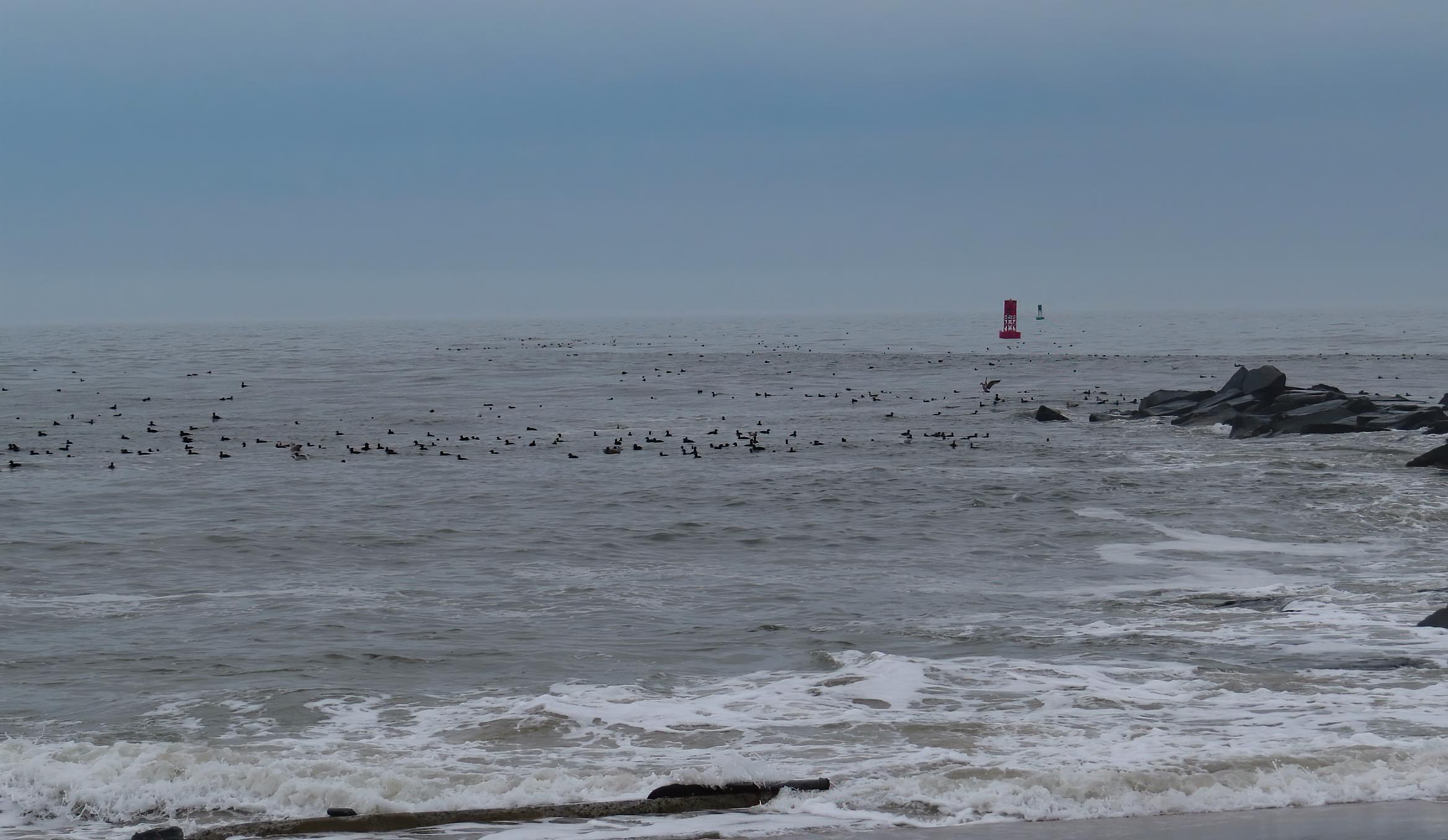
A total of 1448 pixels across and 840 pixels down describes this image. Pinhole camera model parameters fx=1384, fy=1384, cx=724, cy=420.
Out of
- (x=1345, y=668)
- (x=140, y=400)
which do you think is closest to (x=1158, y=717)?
(x=1345, y=668)

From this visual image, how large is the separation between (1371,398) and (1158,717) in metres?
35.4

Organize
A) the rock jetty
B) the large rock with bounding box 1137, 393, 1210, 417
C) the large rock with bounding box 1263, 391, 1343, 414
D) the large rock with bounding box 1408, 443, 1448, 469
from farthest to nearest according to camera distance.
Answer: the large rock with bounding box 1137, 393, 1210, 417
the large rock with bounding box 1263, 391, 1343, 414
the rock jetty
the large rock with bounding box 1408, 443, 1448, 469

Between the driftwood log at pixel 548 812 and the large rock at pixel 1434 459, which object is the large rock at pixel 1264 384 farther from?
the driftwood log at pixel 548 812

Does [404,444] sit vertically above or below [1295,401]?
below

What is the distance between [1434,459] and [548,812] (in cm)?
2649

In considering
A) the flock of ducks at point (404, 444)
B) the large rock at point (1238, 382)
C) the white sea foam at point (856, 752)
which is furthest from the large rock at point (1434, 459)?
the white sea foam at point (856, 752)

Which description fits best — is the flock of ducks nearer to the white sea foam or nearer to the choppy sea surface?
the choppy sea surface

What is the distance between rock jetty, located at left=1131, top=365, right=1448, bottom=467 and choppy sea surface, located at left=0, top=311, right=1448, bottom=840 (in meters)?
1.22

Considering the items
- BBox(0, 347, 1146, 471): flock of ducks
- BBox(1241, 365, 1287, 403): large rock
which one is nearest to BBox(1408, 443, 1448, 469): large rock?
BBox(0, 347, 1146, 471): flock of ducks

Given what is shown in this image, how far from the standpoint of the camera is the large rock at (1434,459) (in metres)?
30.3

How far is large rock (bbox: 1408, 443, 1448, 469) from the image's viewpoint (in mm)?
30281

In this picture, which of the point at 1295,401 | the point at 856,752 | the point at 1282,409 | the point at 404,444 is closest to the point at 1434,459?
the point at 1282,409

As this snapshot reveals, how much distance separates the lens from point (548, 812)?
34.4 feet

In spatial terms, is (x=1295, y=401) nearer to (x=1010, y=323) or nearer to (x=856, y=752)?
(x=856, y=752)
